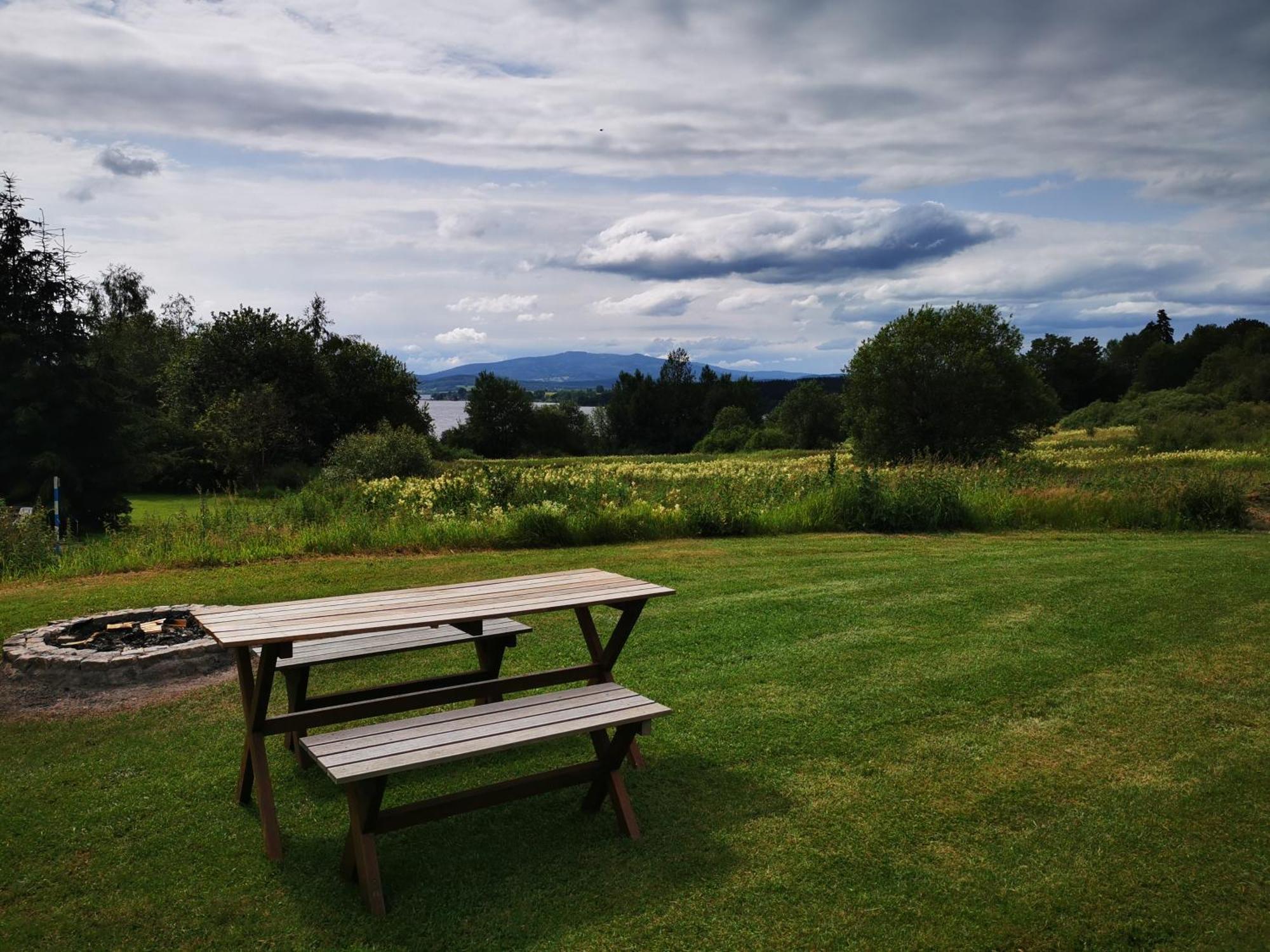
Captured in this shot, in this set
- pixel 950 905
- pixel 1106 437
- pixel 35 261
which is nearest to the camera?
pixel 950 905

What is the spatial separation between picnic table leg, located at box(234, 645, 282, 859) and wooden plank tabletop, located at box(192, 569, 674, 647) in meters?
0.17

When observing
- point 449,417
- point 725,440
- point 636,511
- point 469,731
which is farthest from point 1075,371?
point 469,731

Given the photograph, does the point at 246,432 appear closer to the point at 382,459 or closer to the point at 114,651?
the point at 382,459

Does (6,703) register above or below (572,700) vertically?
below

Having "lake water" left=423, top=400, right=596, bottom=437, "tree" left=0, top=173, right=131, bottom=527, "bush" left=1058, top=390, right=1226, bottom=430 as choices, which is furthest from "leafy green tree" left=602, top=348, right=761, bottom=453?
"tree" left=0, top=173, right=131, bottom=527

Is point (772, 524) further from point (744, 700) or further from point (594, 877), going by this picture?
point (594, 877)

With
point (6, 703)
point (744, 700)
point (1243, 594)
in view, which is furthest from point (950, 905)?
point (1243, 594)

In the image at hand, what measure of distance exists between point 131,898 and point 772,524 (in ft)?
35.9

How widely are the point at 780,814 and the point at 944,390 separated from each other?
→ 2760 centimetres

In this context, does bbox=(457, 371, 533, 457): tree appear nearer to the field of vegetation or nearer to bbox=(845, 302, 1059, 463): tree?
bbox=(845, 302, 1059, 463): tree

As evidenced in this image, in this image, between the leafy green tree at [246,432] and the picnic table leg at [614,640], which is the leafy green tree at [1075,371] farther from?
the picnic table leg at [614,640]

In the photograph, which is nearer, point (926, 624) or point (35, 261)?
point (926, 624)

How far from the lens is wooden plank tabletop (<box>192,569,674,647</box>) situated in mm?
3855

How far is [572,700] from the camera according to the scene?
4.30 m
